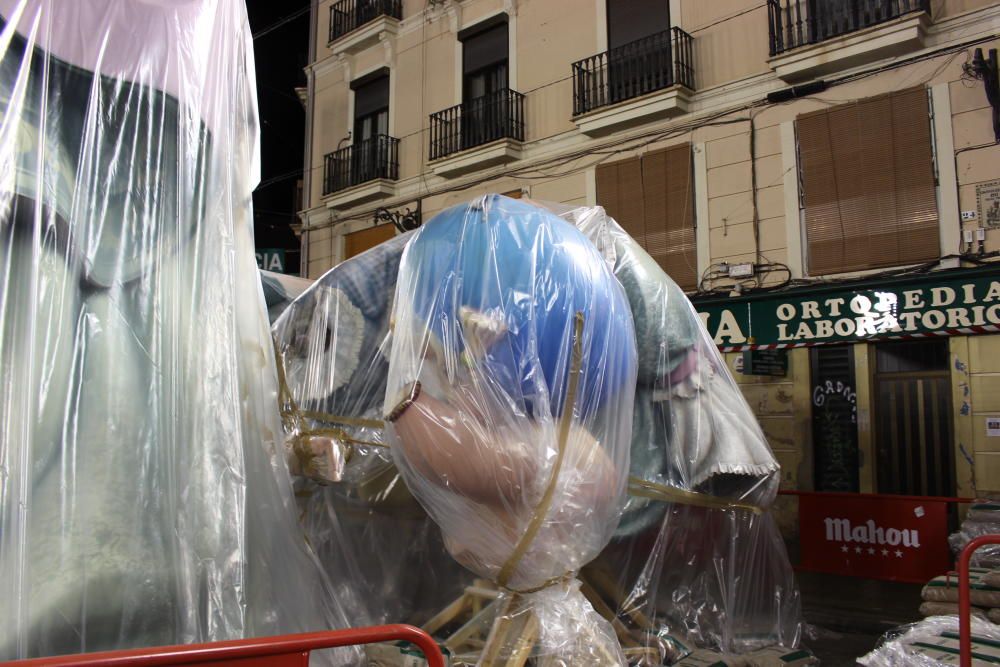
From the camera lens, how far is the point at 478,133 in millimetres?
13781

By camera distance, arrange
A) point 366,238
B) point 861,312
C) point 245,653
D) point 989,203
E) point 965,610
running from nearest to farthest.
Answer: point 245,653
point 965,610
point 989,203
point 861,312
point 366,238

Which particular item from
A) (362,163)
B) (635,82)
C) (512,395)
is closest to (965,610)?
(512,395)

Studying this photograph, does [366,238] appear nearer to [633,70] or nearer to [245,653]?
[633,70]

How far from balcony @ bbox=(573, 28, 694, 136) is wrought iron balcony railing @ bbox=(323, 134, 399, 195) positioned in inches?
172

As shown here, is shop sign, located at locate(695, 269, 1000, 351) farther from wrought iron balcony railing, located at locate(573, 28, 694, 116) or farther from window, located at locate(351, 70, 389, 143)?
window, located at locate(351, 70, 389, 143)

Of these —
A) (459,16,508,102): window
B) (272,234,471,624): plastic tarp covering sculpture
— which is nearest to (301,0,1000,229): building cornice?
(459,16,508,102): window

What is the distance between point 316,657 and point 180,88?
180cm

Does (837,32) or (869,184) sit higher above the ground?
(837,32)

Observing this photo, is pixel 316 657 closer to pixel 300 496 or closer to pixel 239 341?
pixel 239 341

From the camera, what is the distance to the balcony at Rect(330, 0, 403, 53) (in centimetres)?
1562

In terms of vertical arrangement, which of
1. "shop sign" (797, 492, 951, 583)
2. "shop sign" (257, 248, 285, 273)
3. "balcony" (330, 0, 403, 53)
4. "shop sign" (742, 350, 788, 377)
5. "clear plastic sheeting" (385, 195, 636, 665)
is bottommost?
"shop sign" (797, 492, 951, 583)

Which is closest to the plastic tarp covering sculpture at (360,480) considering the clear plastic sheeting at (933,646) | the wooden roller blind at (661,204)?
the clear plastic sheeting at (933,646)

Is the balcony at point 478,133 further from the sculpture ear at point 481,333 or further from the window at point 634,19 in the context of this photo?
the sculpture ear at point 481,333

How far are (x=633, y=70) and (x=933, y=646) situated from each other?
9.56m
